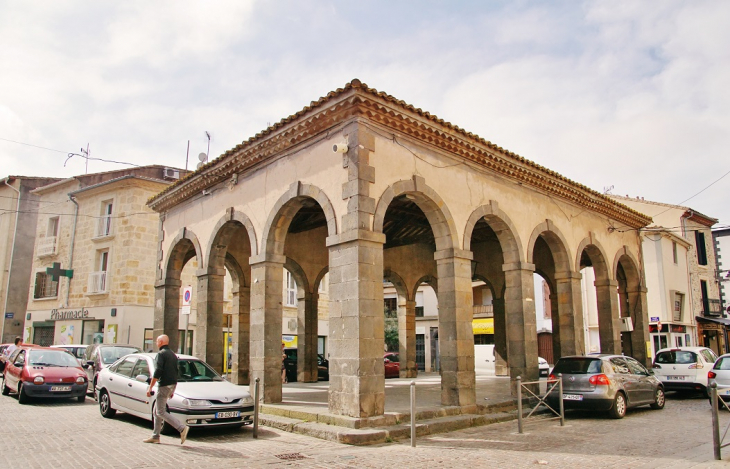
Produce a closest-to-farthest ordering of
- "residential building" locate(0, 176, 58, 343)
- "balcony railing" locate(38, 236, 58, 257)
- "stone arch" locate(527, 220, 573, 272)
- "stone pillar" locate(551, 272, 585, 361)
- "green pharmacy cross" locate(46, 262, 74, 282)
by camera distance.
Result: 1. "stone pillar" locate(551, 272, 585, 361)
2. "stone arch" locate(527, 220, 573, 272)
3. "green pharmacy cross" locate(46, 262, 74, 282)
4. "balcony railing" locate(38, 236, 58, 257)
5. "residential building" locate(0, 176, 58, 343)

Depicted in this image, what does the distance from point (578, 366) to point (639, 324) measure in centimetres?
918

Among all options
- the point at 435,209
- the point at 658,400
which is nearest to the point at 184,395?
the point at 435,209

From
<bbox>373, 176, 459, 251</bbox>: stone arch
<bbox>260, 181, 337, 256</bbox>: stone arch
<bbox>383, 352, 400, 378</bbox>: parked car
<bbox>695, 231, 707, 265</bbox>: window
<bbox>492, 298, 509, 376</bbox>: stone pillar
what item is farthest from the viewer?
<bbox>695, 231, 707, 265</bbox>: window

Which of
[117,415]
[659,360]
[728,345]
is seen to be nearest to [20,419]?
[117,415]

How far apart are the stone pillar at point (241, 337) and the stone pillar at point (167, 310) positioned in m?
1.82

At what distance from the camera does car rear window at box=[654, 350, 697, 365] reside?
52.5 ft

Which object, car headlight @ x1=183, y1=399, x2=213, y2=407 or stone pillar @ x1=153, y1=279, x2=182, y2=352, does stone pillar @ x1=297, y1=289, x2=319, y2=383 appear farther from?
car headlight @ x1=183, y1=399, x2=213, y2=407

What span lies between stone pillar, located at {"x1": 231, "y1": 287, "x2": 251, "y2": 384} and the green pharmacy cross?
469 inches

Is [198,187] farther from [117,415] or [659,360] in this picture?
[659,360]

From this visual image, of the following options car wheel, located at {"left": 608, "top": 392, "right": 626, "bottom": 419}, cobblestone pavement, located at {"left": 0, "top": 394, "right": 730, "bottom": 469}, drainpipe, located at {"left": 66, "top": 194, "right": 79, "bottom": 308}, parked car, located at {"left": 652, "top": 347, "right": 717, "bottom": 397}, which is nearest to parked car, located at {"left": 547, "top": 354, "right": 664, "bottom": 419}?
car wheel, located at {"left": 608, "top": 392, "right": 626, "bottom": 419}

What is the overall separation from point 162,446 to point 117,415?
3.81 m

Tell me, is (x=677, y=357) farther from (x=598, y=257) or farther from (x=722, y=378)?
(x=598, y=257)

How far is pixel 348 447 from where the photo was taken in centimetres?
850

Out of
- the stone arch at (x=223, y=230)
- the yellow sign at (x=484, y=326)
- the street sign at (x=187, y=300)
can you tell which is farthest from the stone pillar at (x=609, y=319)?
the yellow sign at (x=484, y=326)
